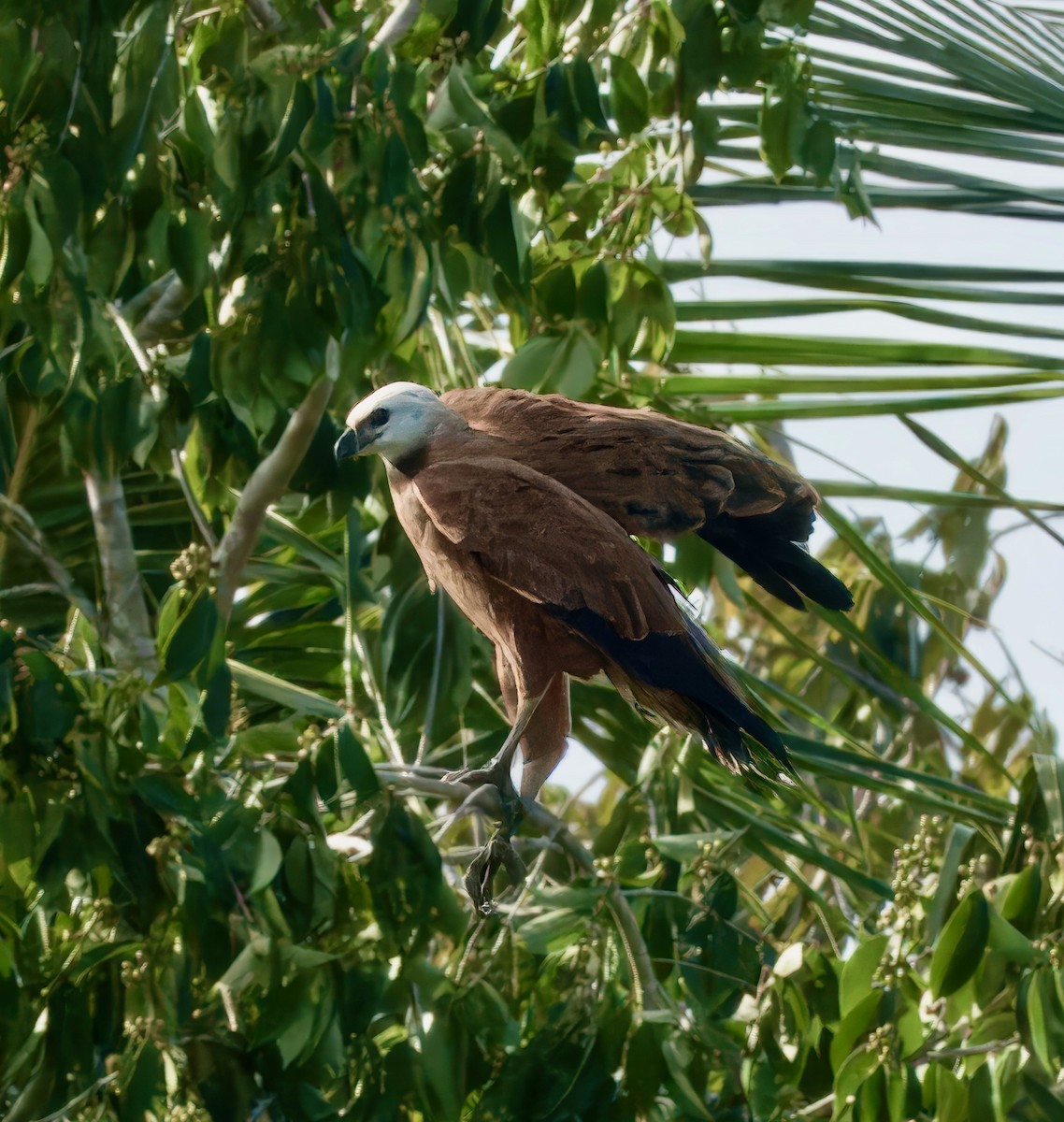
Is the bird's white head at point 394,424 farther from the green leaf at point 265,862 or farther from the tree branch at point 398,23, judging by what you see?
the tree branch at point 398,23

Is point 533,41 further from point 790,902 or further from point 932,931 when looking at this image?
point 790,902

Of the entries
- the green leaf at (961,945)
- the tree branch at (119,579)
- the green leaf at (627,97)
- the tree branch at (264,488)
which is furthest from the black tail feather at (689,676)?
the tree branch at (119,579)

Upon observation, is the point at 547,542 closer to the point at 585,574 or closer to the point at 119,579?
the point at 585,574

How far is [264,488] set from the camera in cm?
379

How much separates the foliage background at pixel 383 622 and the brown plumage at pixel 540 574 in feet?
2.83

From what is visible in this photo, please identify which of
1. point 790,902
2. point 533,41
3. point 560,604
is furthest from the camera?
point 790,902

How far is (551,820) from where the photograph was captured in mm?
3736

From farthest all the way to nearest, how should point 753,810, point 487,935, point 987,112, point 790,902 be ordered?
point 790,902
point 753,810
point 987,112
point 487,935

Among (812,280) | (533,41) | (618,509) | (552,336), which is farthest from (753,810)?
(618,509)

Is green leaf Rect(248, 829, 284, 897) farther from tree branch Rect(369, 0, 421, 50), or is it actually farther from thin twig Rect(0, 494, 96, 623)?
tree branch Rect(369, 0, 421, 50)

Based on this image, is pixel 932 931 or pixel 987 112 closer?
pixel 932 931

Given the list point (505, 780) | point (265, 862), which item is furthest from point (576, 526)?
point (265, 862)

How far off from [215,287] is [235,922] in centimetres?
135

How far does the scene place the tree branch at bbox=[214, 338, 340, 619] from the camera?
3.67 m
